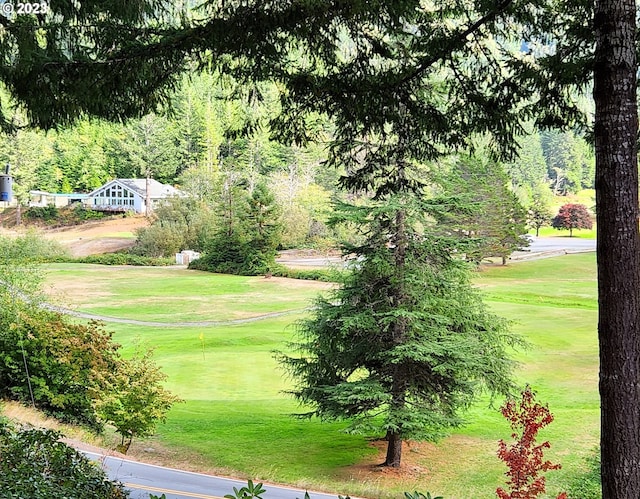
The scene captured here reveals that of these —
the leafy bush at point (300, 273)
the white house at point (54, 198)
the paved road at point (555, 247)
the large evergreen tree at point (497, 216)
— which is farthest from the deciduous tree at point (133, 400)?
the paved road at point (555, 247)

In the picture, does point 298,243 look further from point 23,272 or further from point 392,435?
point 392,435

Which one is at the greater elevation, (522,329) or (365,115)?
(365,115)

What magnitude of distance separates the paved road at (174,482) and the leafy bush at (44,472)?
2.72 m

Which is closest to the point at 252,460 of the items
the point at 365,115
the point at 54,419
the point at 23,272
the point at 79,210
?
the point at 54,419

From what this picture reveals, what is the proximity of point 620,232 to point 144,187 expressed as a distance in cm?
1627

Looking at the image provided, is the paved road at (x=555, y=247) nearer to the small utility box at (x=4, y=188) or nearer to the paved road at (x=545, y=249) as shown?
the paved road at (x=545, y=249)

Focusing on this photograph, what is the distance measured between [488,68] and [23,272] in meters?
7.91

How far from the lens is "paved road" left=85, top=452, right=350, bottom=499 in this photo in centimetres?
586

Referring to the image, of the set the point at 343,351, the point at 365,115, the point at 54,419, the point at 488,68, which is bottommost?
the point at 54,419

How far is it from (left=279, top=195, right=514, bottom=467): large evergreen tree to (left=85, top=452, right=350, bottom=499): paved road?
0.92 m

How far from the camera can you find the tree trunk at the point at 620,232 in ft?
5.18

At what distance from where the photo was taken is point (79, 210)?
51.6 ft

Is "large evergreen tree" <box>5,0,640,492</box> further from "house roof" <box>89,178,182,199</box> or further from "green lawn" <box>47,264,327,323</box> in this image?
"house roof" <box>89,178,182,199</box>

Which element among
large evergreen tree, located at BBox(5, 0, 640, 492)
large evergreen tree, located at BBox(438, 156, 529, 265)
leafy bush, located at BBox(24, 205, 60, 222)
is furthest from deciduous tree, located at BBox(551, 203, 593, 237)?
large evergreen tree, located at BBox(5, 0, 640, 492)
